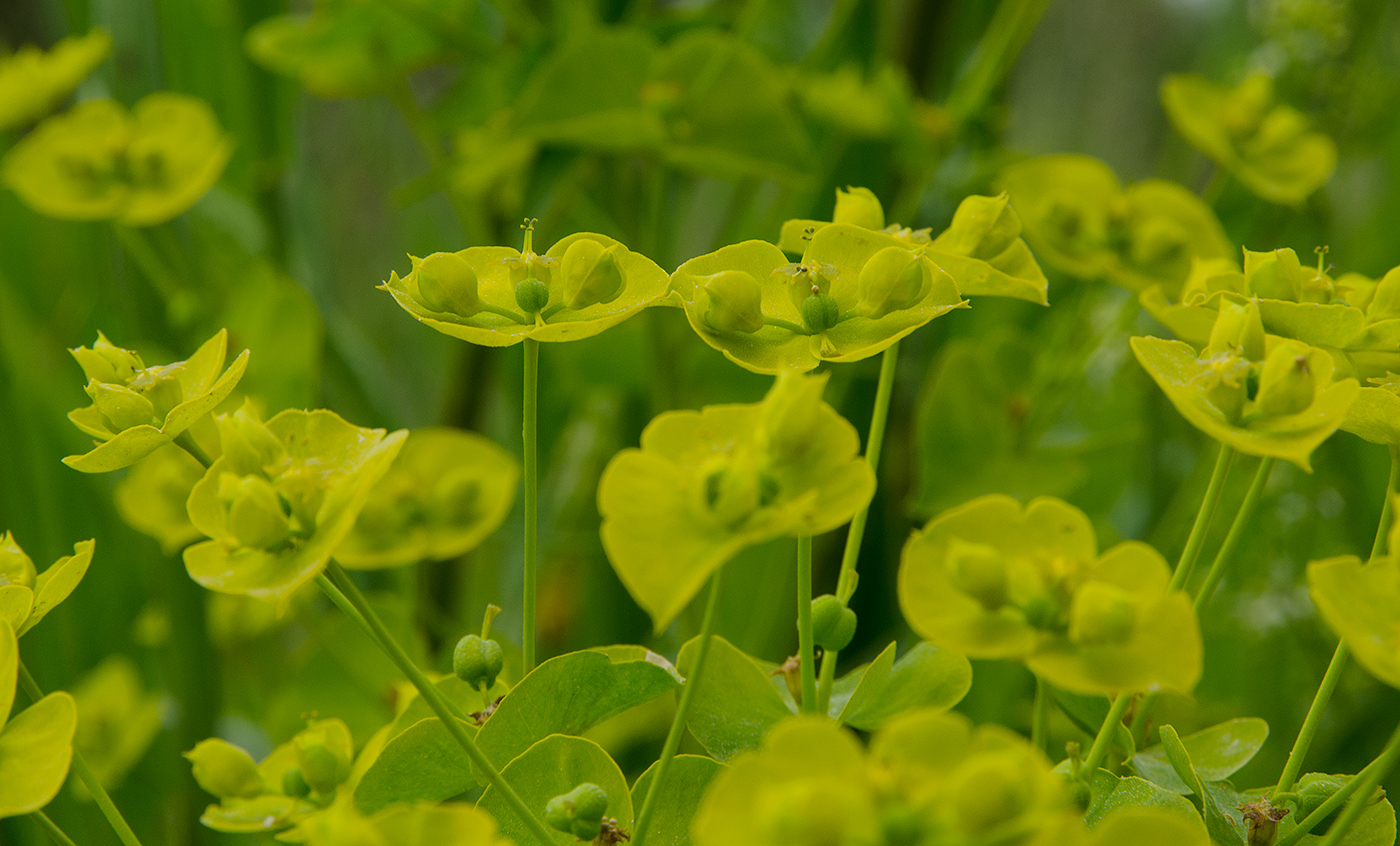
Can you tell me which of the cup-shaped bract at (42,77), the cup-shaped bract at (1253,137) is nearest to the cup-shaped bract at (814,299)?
the cup-shaped bract at (1253,137)

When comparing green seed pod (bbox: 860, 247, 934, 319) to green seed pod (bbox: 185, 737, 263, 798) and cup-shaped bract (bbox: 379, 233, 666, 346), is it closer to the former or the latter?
cup-shaped bract (bbox: 379, 233, 666, 346)

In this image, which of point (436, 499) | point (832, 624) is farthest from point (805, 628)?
point (436, 499)

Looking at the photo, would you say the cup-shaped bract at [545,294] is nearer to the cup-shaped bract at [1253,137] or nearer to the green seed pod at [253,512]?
the green seed pod at [253,512]

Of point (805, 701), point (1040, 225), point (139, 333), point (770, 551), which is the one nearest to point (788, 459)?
point (805, 701)

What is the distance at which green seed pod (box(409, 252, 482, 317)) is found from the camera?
0.39 meters

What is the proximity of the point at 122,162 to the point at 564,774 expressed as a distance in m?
0.66

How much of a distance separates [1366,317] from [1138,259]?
267mm

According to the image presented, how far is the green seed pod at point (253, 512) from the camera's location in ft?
1.14

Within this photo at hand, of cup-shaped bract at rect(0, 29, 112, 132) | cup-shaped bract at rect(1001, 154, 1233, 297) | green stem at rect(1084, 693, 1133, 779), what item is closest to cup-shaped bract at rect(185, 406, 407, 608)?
green stem at rect(1084, 693, 1133, 779)

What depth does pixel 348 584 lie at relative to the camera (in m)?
0.34

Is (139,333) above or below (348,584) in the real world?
below

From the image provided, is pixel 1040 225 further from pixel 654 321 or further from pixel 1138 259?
pixel 654 321

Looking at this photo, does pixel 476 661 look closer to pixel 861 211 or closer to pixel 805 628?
pixel 805 628

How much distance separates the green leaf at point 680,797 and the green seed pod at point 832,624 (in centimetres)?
5
